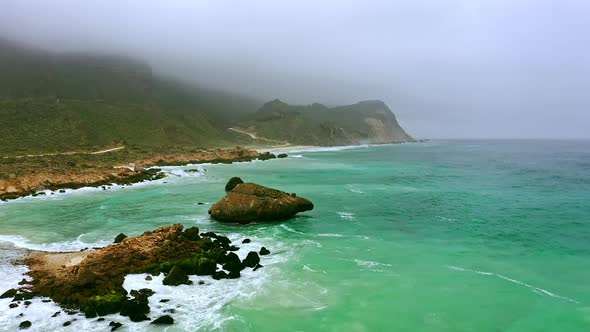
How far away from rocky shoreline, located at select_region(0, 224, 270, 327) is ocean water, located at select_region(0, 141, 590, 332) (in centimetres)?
52

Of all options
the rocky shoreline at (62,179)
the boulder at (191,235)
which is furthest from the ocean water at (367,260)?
the rocky shoreline at (62,179)

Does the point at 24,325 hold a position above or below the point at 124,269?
below

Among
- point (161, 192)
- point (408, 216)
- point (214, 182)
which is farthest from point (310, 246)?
point (214, 182)

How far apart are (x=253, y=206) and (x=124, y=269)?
13.1 meters

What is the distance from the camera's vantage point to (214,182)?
56.6 m

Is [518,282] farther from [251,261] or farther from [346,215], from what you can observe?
[346,215]

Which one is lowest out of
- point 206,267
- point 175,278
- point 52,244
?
point 52,244

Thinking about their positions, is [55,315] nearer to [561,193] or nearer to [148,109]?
[561,193]

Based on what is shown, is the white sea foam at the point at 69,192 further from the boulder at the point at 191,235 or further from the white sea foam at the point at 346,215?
the white sea foam at the point at 346,215

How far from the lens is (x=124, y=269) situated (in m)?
18.6

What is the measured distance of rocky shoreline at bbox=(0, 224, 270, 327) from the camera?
15375mm

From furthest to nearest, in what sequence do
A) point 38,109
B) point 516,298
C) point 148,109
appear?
point 148,109 → point 38,109 → point 516,298

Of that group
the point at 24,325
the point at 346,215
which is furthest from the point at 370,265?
the point at 24,325

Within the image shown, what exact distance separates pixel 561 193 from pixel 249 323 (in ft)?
151
